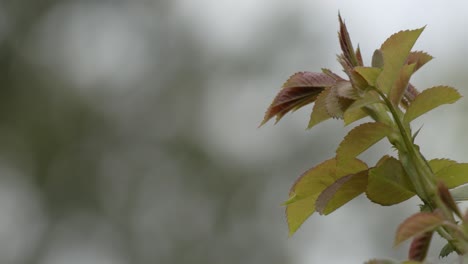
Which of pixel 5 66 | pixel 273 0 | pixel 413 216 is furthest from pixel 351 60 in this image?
pixel 273 0

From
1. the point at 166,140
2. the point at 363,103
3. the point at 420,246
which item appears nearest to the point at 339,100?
the point at 363,103

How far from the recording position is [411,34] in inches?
27.3

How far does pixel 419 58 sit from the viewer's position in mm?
729

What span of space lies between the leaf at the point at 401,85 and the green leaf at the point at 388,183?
0.05 meters

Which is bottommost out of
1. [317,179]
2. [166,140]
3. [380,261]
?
[380,261]

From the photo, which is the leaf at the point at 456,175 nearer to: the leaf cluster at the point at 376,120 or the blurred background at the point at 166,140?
the leaf cluster at the point at 376,120

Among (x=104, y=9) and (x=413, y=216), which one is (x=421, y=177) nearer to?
(x=413, y=216)

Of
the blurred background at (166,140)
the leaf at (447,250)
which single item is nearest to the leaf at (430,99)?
the leaf at (447,250)

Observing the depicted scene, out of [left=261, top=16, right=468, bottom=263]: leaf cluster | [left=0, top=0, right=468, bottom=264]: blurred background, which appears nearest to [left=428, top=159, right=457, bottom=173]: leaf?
[left=261, top=16, right=468, bottom=263]: leaf cluster

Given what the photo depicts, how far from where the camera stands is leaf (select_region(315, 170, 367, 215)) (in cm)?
68

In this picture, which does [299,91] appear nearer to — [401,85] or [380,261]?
[401,85]

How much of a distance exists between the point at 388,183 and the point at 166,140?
10.0m

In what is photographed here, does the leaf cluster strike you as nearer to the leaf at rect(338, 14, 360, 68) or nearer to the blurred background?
the leaf at rect(338, 14, 360, 68)

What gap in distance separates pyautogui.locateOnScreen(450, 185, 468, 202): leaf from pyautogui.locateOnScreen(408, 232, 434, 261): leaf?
0.07 m
